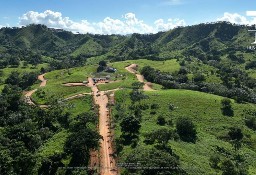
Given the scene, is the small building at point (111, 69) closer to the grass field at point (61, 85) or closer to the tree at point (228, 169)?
the grass field at point (61, 85)

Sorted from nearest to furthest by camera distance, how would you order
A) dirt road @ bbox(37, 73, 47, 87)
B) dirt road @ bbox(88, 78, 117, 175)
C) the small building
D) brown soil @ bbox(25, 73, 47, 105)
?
dirt road @ bbox(88, 78, 117, 175)
brown soil @ bbox(25, 73, 47, 105)
dirt road @ bbox(37, 73, 47, 87)
the small building

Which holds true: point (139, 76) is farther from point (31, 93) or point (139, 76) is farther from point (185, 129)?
point (185, 129)

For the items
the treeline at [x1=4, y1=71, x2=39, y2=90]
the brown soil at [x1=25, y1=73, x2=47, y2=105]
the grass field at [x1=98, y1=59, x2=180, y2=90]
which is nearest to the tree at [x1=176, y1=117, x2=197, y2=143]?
the grass field at [x1=98, y1=59, x2=180, y2=90]

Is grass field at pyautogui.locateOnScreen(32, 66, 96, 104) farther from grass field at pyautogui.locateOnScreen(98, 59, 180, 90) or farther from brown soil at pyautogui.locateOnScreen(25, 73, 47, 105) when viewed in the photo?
grass field at pyautogui.locateOnScreen(98, 59, 180, 90)

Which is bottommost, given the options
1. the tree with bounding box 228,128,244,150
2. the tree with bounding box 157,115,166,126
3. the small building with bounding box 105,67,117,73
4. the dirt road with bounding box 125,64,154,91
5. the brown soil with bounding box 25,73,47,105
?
the tree with bounding box 228,128,244,150

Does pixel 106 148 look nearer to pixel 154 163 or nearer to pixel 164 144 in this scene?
pixel 164 144

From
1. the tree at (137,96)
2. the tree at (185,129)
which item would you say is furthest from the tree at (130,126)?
the tree at (137,96)
